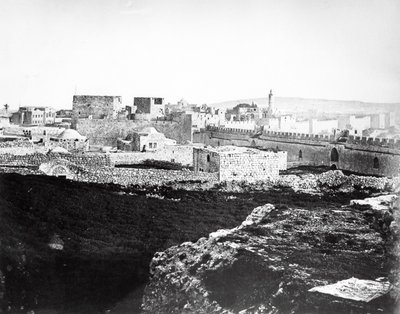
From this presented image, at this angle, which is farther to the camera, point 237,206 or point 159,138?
point 159,138

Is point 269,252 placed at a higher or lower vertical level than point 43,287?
higher

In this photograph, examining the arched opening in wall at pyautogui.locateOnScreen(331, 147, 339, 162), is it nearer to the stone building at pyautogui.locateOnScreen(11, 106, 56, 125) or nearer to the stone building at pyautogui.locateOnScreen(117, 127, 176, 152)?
the stone building at pyautogui.locateOnScreen(117, 127, 176, 152)

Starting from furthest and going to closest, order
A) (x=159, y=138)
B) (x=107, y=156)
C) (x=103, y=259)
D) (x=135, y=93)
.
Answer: (x=159, y=138) → (x=107, y=156) → (x=135, y=93) → (x=103, y=259)

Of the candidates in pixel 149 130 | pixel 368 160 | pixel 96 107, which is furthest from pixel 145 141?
pixel 368 160

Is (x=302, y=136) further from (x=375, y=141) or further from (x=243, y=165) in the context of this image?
(x=243, y=165)

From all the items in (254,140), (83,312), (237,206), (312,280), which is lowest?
(83,312)

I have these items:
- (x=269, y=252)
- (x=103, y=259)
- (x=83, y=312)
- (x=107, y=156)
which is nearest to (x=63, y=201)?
(x=103, y=259)

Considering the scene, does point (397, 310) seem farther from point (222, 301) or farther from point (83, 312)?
point (83, 312)

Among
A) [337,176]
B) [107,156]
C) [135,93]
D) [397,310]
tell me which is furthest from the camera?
[107,156]
